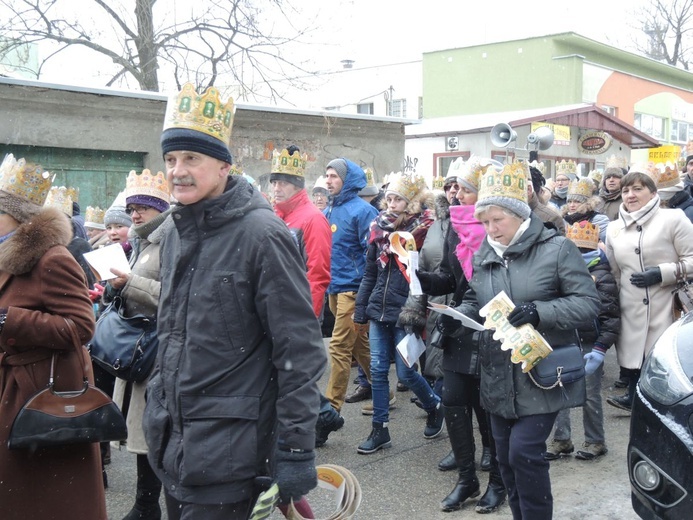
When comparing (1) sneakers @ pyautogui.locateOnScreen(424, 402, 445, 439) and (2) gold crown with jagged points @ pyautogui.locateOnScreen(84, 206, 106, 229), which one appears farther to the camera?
(2) gold crown with jagged points @ pyautogui.locateOnScreen(84, 206, 106, 229)

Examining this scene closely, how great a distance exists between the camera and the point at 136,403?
439 cm

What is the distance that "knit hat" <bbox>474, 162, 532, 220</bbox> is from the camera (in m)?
4.18

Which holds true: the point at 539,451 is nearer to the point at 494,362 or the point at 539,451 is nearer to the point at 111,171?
the point at 494,362

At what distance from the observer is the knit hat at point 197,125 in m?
2.86

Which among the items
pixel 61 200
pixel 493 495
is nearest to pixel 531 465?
pixel 493 495

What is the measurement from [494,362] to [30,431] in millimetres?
2364

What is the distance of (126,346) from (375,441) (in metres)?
2.54

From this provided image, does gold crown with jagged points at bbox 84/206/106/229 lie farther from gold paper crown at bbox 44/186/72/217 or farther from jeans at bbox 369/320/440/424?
jeans at bbox 369/320/440/424

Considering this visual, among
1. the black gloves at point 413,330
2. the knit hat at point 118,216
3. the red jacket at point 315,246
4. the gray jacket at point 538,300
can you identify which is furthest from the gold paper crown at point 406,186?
the gray jacket at point 538,300

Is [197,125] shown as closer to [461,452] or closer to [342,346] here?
[461,452]

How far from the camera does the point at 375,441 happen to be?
6.08 m

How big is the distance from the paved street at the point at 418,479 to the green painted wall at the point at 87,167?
234 inches

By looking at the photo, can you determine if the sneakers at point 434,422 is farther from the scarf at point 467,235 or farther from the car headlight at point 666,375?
the car headlight at point 666,375

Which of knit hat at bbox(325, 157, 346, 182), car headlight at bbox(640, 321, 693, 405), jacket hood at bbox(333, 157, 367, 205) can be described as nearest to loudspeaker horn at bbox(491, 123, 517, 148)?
jacket hood at bbox(333, 157, 367, 205)
